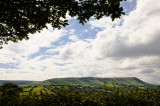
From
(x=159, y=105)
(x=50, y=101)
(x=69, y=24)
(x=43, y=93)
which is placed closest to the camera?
(x=159, y=105)

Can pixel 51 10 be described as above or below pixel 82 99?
above

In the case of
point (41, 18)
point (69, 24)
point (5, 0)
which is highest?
point (5, 0)

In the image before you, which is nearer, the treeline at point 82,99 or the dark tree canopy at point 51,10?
the treeline at point 82,99

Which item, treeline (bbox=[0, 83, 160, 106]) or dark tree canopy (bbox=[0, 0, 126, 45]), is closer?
treeline (bbox=[0, 83, 160, 106])

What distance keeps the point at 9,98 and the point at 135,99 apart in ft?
19.0

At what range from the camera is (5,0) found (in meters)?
7.00

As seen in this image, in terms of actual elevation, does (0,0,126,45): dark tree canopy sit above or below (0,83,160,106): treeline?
above

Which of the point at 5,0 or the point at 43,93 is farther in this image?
the point at 5,0

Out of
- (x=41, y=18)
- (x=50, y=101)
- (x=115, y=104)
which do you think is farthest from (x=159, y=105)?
(x=41, y=18)

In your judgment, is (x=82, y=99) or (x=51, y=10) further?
(x=51, y=10)

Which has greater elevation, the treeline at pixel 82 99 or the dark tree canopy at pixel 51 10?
the dark tree canopy at pixel 51 10

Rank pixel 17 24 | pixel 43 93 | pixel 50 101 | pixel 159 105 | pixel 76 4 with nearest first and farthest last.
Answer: pixel 159 105
pixel 50 101
pixel 43 93
pixel 76 4
pixel 17 24

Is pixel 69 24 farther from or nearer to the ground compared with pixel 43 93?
farther from the ground

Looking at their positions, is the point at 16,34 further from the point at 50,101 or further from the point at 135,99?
the point at 135,99
